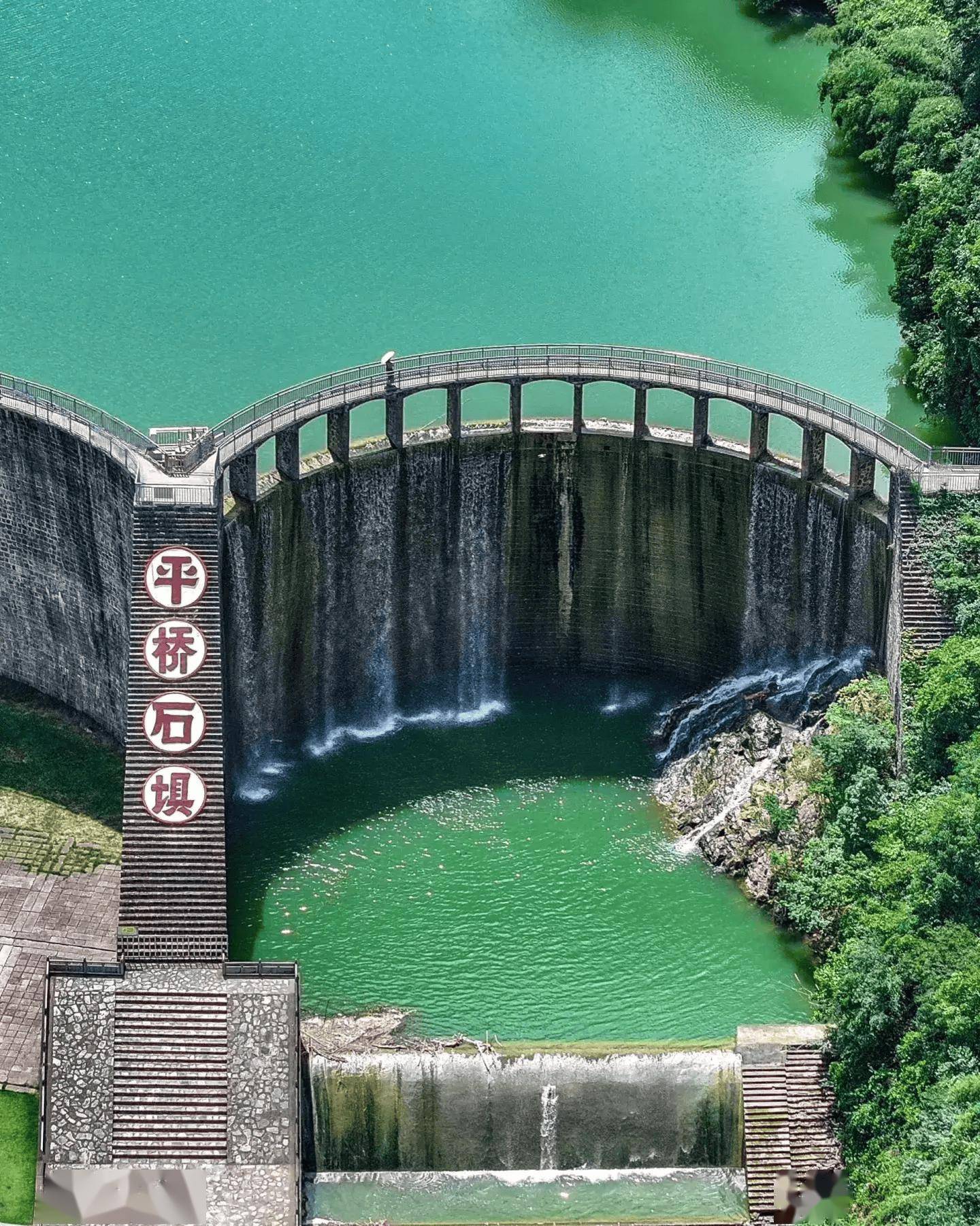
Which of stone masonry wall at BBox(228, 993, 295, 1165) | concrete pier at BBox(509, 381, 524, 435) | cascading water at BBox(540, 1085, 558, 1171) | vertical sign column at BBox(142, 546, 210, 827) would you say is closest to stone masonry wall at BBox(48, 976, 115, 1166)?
stone masonry wall at BBox(228, 993, 295, 1165)

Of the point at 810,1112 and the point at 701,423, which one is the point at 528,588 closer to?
the point at 701,423

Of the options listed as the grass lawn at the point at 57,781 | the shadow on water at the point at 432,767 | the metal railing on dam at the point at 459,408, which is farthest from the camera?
the shadow on water at the point at 432,767

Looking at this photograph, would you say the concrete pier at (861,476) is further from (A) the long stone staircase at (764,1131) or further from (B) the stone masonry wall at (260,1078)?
(B) the stone masonry wall at (260,1078)

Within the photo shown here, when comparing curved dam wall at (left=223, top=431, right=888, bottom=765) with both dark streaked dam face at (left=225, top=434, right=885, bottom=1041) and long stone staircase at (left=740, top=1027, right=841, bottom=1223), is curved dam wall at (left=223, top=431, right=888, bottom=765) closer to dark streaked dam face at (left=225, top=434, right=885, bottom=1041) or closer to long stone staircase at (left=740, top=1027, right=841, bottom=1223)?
dark streaked dam face at (left=225, top=434, right=885, bottom=1041)

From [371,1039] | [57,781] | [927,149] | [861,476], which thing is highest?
[927,149]

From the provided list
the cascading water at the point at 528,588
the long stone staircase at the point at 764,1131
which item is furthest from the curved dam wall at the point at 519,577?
the long stone staircase at the point at 764,1131

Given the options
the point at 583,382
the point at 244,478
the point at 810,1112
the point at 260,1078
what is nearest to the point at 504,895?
the point at 260,1078
